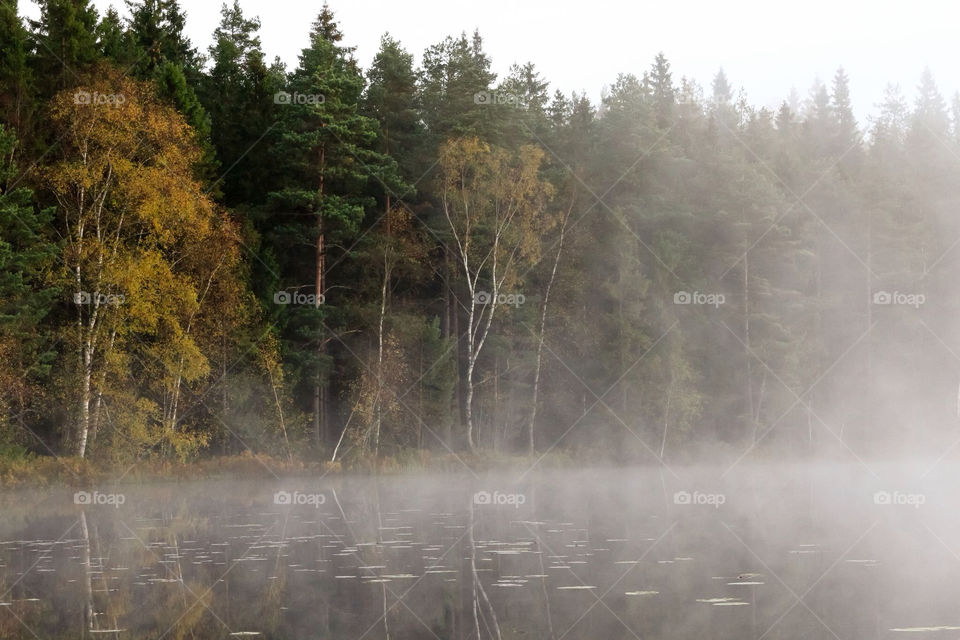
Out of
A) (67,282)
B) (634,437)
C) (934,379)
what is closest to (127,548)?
(67,282)

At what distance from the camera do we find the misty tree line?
4388 centimetres

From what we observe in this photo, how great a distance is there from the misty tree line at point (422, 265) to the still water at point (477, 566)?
8.32 m

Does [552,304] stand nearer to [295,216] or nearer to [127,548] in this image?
[295,216]

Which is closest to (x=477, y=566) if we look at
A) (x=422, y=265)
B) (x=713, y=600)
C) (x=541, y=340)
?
(x=713, y=600)

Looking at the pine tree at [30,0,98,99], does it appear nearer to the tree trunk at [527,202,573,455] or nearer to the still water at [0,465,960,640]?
the still water at [0,465,960,640]

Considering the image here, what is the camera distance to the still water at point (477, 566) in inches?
609

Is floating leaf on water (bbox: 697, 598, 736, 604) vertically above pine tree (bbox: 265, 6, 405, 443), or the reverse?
pine tree (bbox: 265, 6, 405, 443)

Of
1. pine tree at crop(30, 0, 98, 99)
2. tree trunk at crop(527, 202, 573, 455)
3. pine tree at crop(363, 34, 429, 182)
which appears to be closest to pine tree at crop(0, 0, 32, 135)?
pine tree at crop(30, 0, 98, 99)

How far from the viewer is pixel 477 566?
21.3m

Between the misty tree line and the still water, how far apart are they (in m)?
8.32

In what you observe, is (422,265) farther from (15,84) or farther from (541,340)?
(15,84)

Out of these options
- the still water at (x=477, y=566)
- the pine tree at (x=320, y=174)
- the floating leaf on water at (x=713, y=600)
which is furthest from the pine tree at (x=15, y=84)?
the floating leaf on water at (x=713, y=600)

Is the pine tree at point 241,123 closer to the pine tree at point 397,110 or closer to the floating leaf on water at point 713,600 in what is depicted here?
the pine tree at point 397,110

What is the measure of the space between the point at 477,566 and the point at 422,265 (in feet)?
127
